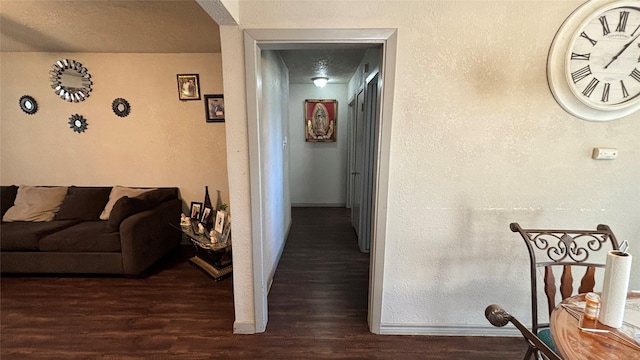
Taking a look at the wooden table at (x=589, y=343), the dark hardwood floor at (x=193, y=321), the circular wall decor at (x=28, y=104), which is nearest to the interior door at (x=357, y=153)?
the dark hardwood floor at (x=193, y=321)

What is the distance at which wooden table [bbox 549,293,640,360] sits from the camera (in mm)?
812

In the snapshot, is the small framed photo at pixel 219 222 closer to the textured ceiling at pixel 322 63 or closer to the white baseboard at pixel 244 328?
the white baseboard at pixel 244 328

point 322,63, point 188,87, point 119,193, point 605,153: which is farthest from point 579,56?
point 119,193

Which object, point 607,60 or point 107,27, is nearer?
point 607,60

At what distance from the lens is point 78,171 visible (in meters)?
3.12

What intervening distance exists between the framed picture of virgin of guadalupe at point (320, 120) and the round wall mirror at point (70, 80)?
3026mm

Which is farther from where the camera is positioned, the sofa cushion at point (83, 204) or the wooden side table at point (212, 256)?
the sofa cushion at point (83, 204)

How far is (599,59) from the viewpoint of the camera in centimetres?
142

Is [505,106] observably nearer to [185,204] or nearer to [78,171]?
[185,204]

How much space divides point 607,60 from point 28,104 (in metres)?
5.15

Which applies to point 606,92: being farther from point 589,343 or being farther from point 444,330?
point 444,330

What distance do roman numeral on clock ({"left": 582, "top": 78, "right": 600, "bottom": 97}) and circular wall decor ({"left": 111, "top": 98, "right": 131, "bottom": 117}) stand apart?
4.02 metres

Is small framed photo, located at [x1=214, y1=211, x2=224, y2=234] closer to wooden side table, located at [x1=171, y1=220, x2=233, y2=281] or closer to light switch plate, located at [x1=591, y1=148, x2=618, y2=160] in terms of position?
wooden side table, located at [x1=171, y1=220, x2=233, y2=281]

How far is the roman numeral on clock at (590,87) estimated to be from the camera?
4.73ft
